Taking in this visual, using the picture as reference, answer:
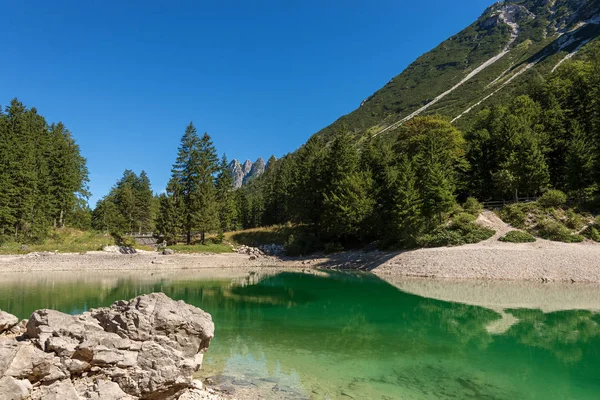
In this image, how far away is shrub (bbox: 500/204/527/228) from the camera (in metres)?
36.7

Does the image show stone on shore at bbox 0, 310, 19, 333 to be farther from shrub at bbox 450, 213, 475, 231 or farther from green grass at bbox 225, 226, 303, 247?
green grass at bbox 225, 226, 303, 247

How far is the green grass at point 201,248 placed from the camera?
1935 inches

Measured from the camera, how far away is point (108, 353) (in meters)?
7.40

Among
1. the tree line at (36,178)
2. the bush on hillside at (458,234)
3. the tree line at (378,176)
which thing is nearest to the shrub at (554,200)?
the tree line at (378,176)

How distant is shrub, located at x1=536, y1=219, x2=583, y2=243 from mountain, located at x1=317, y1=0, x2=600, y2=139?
64.3 meters

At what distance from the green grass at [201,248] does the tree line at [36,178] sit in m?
16.1

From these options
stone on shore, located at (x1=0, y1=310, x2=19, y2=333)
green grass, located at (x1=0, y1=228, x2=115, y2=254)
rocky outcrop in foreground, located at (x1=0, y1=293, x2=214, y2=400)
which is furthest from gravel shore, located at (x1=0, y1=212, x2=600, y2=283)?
stone on shore, located at (x1=0, y1=310, x2=19, y2=333)

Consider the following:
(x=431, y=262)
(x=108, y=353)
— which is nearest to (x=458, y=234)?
(x=431, y=262)

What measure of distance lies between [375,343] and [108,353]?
33.5ft

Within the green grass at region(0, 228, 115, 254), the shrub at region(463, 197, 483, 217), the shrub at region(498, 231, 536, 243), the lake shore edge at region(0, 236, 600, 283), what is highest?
the shrub at region(463, 197, 483, 217)

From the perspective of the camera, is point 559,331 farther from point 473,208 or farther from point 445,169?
point 445,169

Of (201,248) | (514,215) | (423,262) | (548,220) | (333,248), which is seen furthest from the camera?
(201,248)

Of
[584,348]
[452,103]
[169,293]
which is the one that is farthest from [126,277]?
[452,103]

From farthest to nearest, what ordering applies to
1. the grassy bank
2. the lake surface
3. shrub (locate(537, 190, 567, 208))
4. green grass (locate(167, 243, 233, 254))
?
green grass (locate(167, 243, 233, 254)), shrub (locate(537, 190, 567, 208)), the grassy bank, the lake surface
